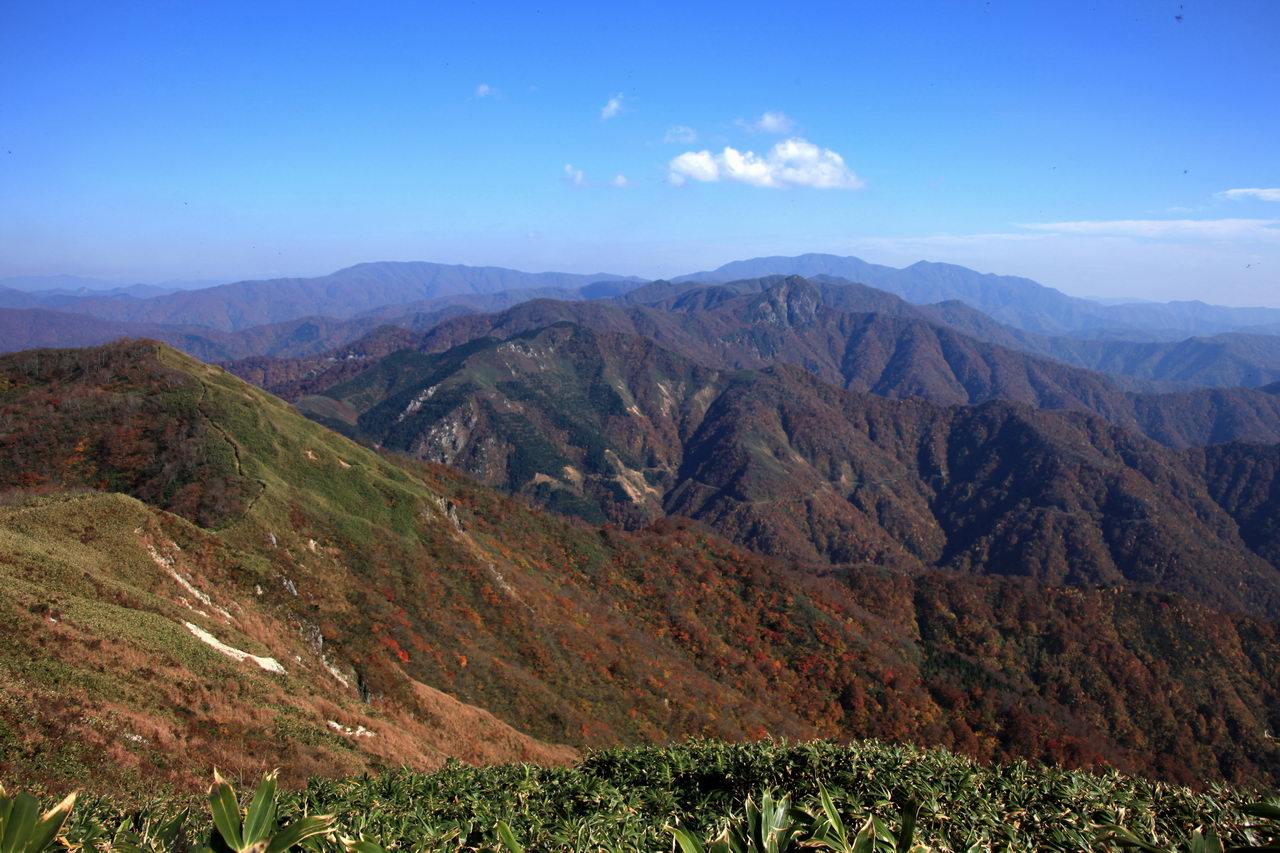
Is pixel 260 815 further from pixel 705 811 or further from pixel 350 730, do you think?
pixel 350 730

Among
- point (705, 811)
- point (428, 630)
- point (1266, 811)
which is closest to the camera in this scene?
point (1266, 811)

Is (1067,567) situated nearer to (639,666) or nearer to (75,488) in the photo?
(639,666)

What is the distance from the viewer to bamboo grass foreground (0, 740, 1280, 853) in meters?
4.95

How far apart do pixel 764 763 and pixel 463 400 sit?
181 metres

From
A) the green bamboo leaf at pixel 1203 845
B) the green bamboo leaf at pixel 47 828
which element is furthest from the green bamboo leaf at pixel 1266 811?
the green bamboo leaf at pixel 47 828

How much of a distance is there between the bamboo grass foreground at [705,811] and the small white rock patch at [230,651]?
555 inches

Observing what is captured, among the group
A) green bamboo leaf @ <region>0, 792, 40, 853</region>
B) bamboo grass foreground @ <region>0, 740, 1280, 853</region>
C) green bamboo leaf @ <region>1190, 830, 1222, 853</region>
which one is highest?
green bamboo leaf @ <region>0, 792, 40, 853</region>

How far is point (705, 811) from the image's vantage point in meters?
12.2

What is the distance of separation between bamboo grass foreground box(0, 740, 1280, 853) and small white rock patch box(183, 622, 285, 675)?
1409 cm

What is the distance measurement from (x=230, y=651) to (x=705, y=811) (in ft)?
70.6

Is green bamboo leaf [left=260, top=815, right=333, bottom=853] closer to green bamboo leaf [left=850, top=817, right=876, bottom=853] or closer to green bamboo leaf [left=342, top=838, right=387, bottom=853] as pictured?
green bamboo leaf [left=342, top=838, right=387, bottom=853]

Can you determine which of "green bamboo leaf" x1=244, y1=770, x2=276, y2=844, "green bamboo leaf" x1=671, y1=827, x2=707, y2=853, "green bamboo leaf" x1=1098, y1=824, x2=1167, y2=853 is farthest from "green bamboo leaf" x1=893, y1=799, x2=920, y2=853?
"green bamboo leaf" x1=244, y1=770, x2=276, y2=844

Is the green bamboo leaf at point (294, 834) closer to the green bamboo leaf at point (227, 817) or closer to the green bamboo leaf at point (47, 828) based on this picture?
the green bamboo leaf at point (227, 817)

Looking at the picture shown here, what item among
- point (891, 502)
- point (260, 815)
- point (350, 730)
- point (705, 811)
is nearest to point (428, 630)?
point (350, 730)
